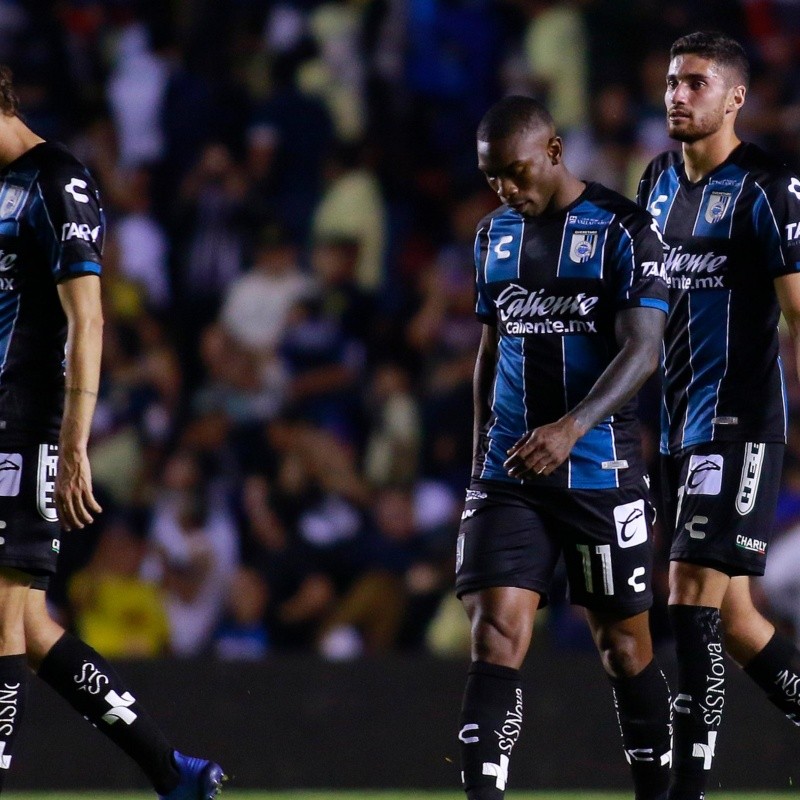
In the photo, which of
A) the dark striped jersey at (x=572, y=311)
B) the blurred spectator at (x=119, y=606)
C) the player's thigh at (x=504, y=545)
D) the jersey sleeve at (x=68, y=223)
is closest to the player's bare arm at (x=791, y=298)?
the dark striped jersey at (x=572, y=311)

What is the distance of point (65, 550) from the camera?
360 inches

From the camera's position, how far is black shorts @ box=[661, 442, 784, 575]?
5504 mm

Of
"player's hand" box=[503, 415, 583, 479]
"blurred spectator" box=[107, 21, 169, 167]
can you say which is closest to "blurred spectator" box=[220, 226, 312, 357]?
"blurred spectator" box=[107, 21, 169, 167]

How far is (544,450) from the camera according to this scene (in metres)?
4.82

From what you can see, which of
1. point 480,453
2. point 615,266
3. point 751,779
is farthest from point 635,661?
point 751,779

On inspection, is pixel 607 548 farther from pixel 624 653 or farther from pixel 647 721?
pixel 647 721

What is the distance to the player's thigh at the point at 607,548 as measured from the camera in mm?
5230

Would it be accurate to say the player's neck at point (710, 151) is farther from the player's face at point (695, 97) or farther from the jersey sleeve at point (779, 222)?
the jersey sleeve at point (779, 222)

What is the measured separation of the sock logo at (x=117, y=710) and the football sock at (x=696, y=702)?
1.76 metres

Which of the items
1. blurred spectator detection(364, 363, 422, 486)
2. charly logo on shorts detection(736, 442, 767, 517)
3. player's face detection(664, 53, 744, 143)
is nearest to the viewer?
charly logo on shorts detection(736, 442, 767, 517)

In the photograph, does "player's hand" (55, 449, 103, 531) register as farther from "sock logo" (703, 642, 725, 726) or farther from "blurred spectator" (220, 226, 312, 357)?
"blurred spectator" (220, 226, 312, 357)

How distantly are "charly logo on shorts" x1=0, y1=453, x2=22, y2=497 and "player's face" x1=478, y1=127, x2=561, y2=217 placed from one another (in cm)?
163

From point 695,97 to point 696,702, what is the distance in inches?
79.0

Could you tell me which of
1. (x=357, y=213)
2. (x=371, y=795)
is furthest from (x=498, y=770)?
(x=357, y=213)
